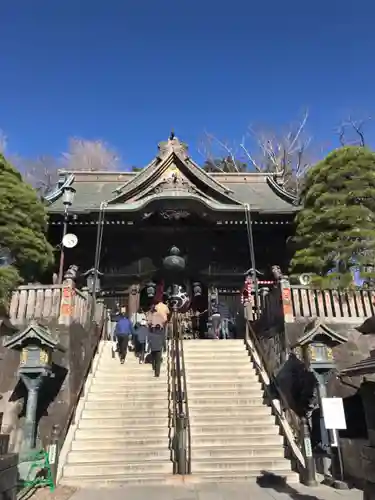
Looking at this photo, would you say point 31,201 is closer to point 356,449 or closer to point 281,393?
point 281,393

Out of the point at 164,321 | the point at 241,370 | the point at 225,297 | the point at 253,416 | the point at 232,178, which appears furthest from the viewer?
the point at 232,178

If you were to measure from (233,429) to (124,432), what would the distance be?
241 cm

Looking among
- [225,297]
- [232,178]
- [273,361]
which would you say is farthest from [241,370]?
[232,178]

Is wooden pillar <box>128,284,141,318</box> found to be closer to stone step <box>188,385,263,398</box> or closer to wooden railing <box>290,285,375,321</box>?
stone step <box>188,385,263,398</box>

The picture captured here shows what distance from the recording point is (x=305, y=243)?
13.1 metres

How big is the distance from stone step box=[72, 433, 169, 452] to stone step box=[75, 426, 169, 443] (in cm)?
6

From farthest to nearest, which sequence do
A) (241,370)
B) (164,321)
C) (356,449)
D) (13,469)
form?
(164,321), (241,370), (356,449), (13,469)

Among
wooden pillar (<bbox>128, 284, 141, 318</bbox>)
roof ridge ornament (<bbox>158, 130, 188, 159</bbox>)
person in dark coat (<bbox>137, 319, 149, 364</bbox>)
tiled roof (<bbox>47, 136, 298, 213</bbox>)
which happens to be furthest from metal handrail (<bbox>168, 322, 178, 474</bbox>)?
roof ridge ornament (<bbox>158, 130, 188, 159</bbox>)

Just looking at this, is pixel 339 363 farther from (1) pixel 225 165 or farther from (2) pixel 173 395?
(1) pixel 225 165

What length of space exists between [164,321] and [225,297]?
15.0ft

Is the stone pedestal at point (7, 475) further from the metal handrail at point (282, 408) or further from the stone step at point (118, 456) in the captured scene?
the metal handrail at point (282, 408)

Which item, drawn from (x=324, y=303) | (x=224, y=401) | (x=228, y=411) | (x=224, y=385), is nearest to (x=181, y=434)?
(x=228, y=411)

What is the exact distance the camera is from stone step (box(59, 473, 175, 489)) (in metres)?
7.02

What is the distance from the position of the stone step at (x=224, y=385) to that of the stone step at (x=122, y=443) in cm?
194
